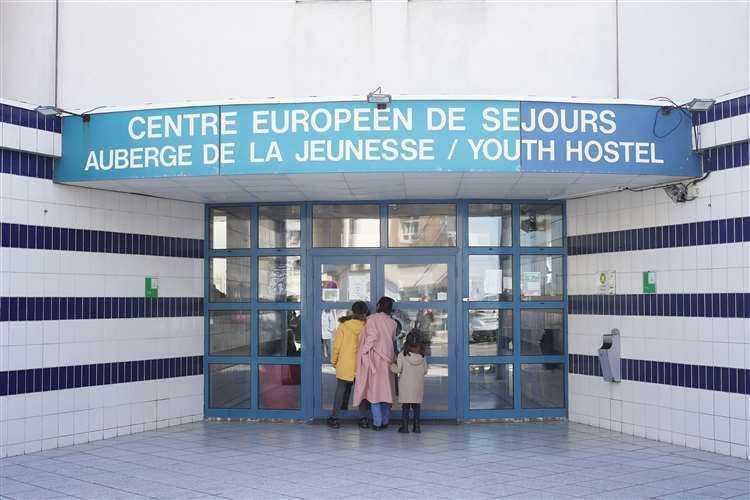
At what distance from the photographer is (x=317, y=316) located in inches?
409

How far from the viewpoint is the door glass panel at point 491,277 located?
408 inches

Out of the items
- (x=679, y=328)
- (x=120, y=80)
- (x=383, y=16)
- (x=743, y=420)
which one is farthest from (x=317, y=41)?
(x=743, y=420)

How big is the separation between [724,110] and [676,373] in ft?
9.07

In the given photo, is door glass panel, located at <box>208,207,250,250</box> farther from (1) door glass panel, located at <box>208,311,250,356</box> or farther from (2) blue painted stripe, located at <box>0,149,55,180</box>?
(2) blue painted stripe, located at <box>0,149,55,180</box>

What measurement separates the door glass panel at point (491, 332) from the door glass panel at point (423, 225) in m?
1.05

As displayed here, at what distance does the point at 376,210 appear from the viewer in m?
10.4

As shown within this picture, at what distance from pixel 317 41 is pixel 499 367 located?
15.7 feet

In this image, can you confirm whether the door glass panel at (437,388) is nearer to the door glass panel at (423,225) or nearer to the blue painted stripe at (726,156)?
the door glass panel at (423,225)

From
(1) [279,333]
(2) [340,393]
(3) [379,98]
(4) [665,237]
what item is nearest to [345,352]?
(2) [340,393]

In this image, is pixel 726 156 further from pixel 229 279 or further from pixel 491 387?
pixel 229 279

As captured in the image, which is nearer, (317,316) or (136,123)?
(136,123)

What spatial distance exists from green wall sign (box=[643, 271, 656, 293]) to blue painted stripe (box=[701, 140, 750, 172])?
135cm

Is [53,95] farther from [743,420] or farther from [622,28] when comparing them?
[743,420]

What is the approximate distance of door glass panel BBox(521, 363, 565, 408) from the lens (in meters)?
10.4
